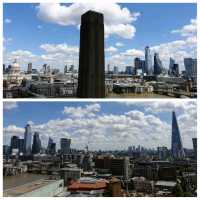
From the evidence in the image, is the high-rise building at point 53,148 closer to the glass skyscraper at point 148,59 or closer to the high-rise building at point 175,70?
the glass skyscraper at point 148,59

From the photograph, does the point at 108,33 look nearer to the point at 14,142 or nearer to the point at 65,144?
the point at 65,144

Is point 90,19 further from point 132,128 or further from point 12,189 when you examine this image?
point 12,189

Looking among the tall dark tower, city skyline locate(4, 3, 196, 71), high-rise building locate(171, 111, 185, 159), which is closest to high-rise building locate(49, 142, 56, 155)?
the tall dark tower

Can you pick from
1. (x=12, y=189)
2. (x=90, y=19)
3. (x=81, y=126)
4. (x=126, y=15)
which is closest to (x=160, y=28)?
(x=126, y=15)

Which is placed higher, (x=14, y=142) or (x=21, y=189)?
(x=14, y=142)

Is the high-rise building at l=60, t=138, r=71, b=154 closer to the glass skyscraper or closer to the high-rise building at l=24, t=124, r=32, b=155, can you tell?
the high-rise building at l=24, t=124, r=32, b=155

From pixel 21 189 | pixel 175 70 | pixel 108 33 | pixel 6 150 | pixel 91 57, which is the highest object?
pixel 108 33

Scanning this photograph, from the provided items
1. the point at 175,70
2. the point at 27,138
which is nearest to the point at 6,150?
the point at 27,138
